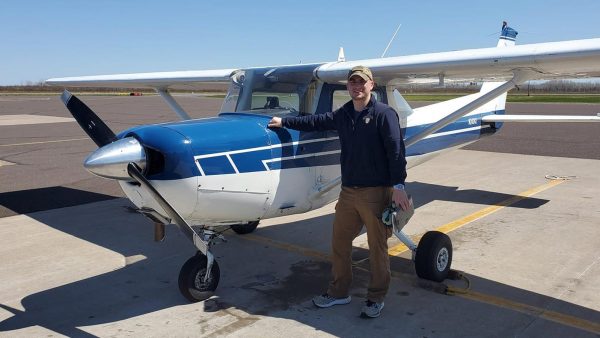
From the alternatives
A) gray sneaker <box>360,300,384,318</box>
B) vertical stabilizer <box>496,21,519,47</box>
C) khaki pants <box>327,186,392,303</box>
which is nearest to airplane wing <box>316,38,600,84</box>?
khaki pants <box>327,186,392,303</box>

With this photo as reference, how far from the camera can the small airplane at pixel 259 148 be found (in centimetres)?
397

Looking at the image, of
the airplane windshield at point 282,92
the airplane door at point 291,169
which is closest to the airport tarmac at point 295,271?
the airplane door at point 291,169

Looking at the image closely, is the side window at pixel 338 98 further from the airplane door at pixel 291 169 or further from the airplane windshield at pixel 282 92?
the airplane door at pixel 291 169

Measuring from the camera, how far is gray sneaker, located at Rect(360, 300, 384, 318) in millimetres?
4168

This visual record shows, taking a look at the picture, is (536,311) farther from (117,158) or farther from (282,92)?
(117,158)

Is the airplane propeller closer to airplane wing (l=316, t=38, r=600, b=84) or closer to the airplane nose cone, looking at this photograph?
the airplane nose cone

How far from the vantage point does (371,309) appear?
420 cm

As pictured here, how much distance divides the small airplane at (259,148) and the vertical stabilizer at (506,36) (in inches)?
159

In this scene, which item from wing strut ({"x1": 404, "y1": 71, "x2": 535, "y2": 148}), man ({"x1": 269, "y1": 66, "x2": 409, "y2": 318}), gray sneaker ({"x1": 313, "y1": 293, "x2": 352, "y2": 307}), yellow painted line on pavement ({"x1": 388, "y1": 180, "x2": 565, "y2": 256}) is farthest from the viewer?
yellow painted line on pavement ({"x1": 388, "y1": 180, "x2": 565, "y2": 256})

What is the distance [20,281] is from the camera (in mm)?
5059

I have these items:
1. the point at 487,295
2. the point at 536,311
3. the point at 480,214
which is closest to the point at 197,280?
the point at 487,295

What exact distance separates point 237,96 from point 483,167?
7675 mm

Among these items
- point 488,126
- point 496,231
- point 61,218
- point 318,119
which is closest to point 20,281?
point 61,218

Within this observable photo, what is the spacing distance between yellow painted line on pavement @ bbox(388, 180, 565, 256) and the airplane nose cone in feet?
10.1
